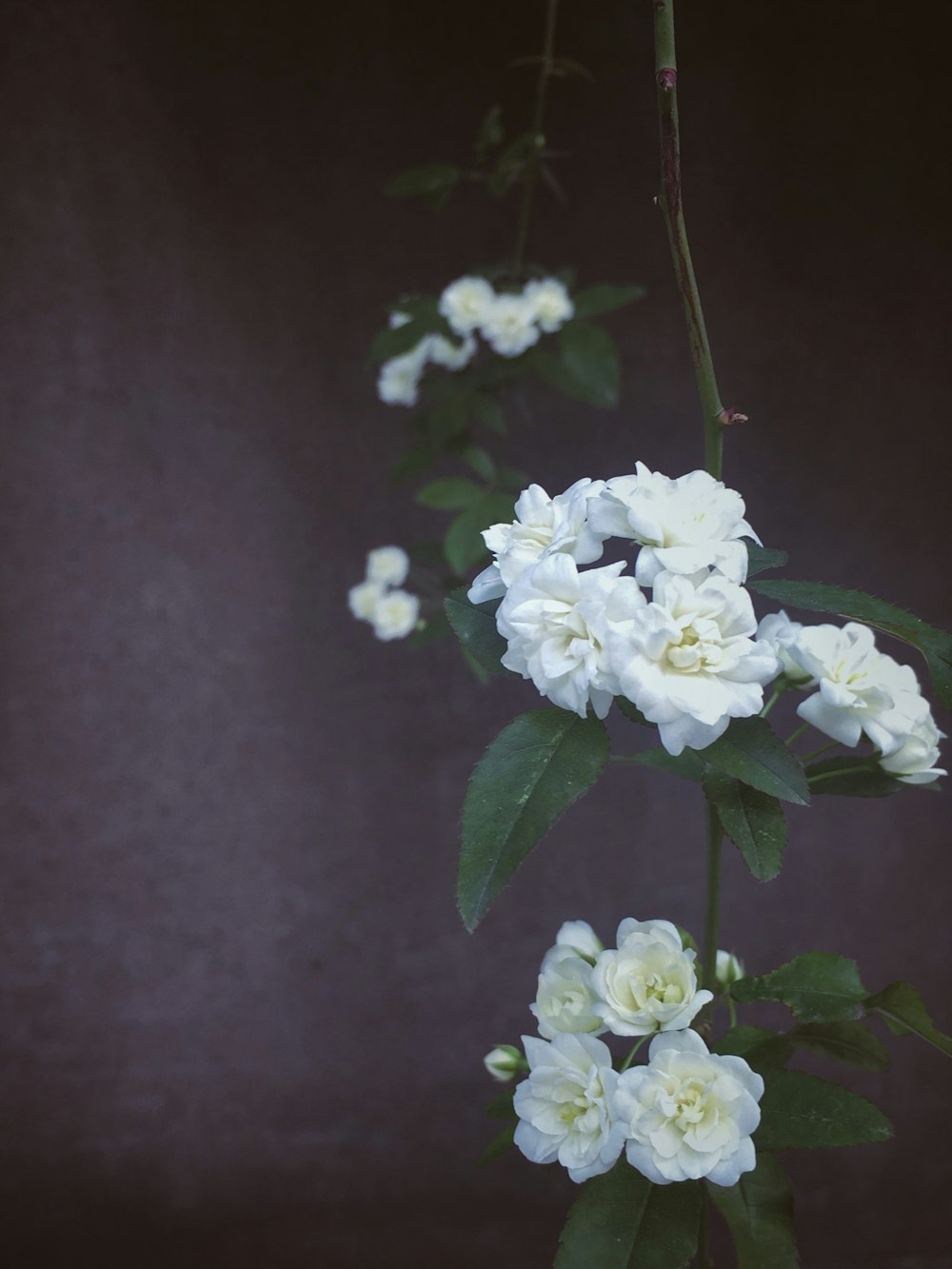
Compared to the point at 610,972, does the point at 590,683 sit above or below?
above

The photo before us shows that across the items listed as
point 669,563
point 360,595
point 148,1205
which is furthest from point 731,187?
point 148,1205

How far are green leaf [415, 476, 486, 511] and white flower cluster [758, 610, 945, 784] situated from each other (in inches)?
28.0

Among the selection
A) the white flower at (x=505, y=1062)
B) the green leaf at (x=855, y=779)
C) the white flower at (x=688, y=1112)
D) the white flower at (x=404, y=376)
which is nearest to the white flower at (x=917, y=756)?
the green leaf at (x=855, y=779)

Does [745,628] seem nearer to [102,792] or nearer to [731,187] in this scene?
[731,187]

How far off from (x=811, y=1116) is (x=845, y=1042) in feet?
0.43

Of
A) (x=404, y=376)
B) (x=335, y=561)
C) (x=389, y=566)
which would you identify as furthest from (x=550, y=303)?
(x=335, y=561)

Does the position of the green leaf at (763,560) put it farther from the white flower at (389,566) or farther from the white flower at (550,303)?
the white flower at (389,566)

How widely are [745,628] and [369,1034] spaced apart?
1458mm

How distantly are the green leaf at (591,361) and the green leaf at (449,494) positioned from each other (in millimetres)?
188

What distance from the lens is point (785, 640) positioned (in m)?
0.71

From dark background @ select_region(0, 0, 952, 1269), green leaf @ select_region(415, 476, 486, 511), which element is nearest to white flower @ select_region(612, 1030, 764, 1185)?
green leaf @ select_region(415, 476, 486, 511)

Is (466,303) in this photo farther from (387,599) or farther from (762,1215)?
(762,1215)

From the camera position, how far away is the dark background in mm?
1632

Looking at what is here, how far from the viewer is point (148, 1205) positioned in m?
1.83
